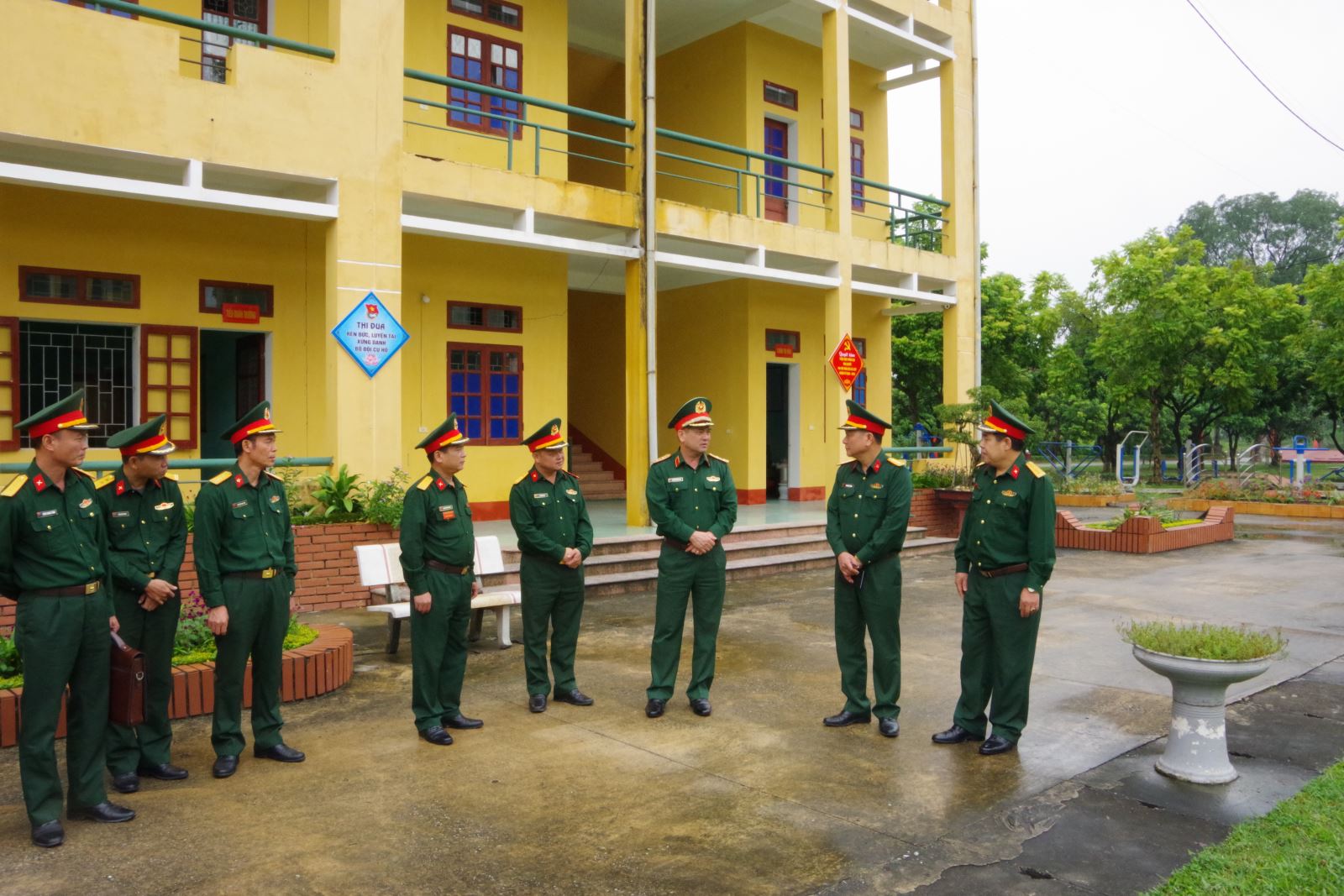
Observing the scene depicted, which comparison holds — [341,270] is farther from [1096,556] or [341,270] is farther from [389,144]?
[1096,556]

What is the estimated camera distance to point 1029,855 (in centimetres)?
450

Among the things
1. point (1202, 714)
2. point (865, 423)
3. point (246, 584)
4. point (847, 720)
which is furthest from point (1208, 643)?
point (246, 584)

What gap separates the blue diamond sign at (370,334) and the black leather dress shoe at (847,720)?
700 cm

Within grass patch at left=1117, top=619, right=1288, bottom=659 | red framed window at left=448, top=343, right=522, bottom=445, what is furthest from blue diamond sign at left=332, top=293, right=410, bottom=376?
→ grass patch at left=1117, top=619, right=1288, bottom=659

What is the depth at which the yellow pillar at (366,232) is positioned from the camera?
11.3 metres

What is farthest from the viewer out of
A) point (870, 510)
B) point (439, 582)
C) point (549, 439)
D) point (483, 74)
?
point (483, 74)

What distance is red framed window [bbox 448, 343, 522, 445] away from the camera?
1455 centimetres

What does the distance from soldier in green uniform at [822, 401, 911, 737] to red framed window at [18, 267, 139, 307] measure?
9208 millimetres

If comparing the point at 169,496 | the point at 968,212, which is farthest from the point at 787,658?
the point at 968,212

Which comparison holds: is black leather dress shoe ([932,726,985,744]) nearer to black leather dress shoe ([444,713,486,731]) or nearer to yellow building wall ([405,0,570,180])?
black leather dress shoe ([444,713,486,731])

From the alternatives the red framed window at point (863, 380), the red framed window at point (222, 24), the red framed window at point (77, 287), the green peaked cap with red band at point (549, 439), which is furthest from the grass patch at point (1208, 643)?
the red framed window at point (863, 380)

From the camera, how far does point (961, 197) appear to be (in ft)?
62.4

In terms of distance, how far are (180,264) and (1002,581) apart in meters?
10.4

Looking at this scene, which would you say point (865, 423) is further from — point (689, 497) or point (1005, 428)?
point (689, 497)
